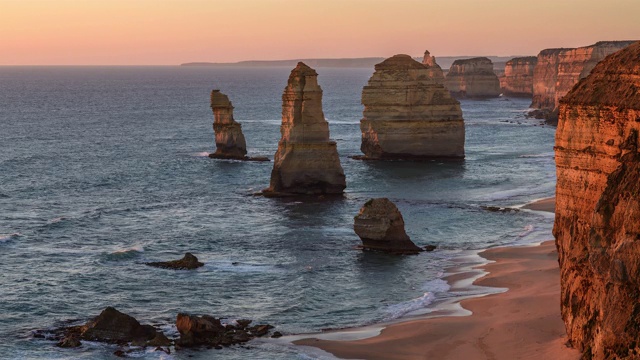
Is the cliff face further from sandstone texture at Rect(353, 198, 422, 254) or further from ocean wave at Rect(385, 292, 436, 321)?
ocean wave at Rect(385, 292, 436, 321)

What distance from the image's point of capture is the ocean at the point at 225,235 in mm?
39469

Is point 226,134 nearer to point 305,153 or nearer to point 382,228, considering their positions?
point 305,153

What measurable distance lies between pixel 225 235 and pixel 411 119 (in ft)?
117

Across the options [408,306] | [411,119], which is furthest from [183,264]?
[411,119]

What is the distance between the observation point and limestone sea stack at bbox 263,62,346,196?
67.5 m

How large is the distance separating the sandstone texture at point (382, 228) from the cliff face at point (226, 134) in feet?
133

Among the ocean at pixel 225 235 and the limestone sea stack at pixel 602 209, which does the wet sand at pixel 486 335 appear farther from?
the limestone sea stack at pixel 602 209

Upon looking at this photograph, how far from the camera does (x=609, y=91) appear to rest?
90.1 feet

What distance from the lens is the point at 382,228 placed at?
4928 centimetres

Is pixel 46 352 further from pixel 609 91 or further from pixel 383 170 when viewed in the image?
pixel 383 170

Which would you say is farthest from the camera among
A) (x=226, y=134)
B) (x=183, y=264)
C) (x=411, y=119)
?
(x=226, y=134)

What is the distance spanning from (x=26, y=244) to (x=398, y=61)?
1882 inches

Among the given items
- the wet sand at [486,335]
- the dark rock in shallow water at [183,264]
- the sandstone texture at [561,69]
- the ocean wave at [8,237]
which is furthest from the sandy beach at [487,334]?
the sandstone texture at [561,69]

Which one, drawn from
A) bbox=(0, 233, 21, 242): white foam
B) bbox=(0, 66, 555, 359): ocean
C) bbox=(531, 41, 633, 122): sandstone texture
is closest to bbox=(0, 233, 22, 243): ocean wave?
bbox=(0, 233, 21, 242): white foam
